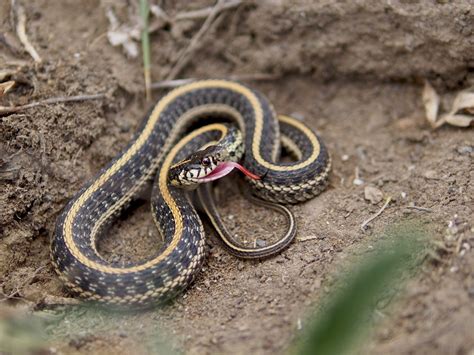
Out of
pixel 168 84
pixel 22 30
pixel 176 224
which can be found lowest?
pixel 176 224

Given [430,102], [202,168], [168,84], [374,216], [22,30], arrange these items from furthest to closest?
[168,84] → [430,102] → [22,30] → [202,168] → [374,216]

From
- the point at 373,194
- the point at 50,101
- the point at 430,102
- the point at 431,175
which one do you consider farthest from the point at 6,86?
the point at 430,102

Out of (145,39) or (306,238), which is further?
(145,39)

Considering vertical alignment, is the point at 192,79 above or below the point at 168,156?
above

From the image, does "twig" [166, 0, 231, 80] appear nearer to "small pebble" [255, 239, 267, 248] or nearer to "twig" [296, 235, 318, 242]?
"small pebble" [255, 239, 267, 248]

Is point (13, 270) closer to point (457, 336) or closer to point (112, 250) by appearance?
point (112, 250)

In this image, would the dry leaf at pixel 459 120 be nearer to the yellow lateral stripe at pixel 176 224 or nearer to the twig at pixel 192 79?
the twig at pixel 192 79

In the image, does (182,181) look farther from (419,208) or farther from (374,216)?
(419,208)
